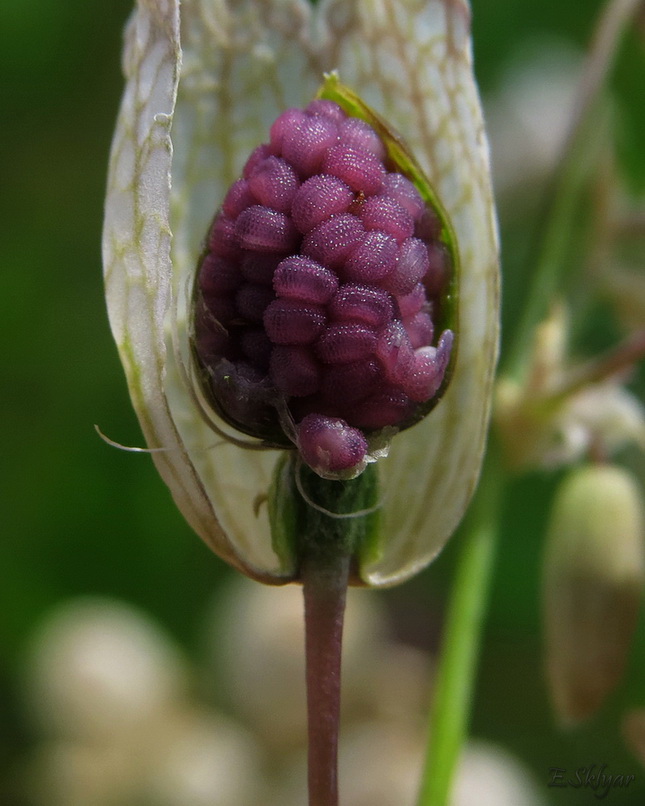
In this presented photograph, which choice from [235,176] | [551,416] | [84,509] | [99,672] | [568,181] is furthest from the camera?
[84,509]

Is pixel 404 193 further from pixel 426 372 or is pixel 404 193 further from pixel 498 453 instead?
pixel 498 453

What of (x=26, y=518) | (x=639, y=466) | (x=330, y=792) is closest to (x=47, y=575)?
(x=26, y=518)

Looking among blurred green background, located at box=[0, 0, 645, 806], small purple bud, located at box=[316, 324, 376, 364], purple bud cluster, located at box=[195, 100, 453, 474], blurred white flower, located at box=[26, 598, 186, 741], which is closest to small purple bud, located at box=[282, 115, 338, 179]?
purple bud cluster, located at box=[195, 100, 453, 474]

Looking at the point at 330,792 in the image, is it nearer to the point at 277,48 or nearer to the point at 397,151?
the point at 397,151

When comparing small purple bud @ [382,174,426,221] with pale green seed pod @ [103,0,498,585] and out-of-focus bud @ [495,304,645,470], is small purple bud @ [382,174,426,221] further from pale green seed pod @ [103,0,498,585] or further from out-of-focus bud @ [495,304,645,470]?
out-of-focus bud @ [495,304,645,470]

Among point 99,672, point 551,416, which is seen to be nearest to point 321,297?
point 551,416

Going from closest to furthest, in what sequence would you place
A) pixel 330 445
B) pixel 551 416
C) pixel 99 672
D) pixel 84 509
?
pixel 330 445
pixel 551 416
pixel 99 672
pixel 84 509

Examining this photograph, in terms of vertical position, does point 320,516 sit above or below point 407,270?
below

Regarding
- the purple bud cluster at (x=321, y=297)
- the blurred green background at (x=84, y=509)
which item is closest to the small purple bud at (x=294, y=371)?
the purple bud cluster at (x=321, y=297)
